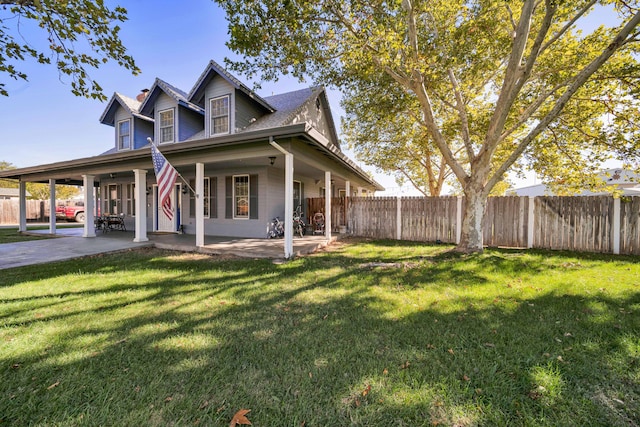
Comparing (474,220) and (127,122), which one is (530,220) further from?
(127,122)

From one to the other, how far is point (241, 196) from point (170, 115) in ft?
16.5

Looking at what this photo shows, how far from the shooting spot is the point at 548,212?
318 inches

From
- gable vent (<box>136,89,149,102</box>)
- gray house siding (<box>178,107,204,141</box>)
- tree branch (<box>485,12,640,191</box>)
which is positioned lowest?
tree branch (<box>485,12,640,191</box>)

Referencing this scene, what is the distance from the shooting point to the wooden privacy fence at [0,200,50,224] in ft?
65.1

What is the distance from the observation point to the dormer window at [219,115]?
32.8 feet

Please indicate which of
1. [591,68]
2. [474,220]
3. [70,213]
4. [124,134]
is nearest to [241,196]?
[124,134]

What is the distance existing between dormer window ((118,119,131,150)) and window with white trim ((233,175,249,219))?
658 centimetres

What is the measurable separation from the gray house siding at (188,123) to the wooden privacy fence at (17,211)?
19829 mm

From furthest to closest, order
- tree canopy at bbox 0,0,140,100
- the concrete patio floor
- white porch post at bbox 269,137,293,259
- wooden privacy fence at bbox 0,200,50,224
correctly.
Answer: wooden privacy fence at bbox 0,200,50,224 → the concrete patio floor → white porch post at bbox 269,137,293,259 → tree canopy at bbox 0,0,140,100

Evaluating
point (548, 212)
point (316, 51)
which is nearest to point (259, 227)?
point (316, 51)

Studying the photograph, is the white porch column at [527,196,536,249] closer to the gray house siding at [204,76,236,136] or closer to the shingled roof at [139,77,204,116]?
the gray house siding at [204,76,236,136]

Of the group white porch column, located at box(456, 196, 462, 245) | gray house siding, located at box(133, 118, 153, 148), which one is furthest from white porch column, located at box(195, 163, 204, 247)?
white porch column, located at box(456, 196, 462, 245)

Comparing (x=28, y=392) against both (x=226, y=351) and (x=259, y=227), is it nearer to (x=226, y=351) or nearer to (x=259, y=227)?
(x=226, y=351)

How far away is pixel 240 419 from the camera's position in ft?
5.53
